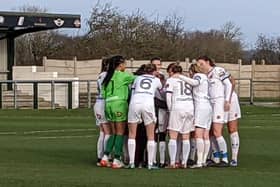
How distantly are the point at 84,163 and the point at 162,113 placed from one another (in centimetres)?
183

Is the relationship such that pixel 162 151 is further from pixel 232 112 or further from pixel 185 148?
pixel 232 112

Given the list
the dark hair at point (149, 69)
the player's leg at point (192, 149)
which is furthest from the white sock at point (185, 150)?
the dark hair at point (149, 69)

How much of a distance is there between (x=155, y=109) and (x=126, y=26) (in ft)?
153

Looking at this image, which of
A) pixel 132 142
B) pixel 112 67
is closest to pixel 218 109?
pixel 132 142

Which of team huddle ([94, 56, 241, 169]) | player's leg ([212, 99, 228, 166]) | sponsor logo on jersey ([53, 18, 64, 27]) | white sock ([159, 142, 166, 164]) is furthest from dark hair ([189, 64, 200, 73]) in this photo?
sponsor logo on jersey ([53, 18, 64, 27])

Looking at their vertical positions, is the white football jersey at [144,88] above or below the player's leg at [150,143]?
above

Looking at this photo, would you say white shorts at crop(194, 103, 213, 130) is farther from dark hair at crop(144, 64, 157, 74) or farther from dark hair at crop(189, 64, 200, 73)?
dark hair at crop(144, 64, 157, 74)

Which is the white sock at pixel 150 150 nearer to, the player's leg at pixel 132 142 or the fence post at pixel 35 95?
the player's leg at pixel 132 142

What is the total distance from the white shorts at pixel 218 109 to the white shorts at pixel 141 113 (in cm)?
116

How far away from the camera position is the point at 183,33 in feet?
214

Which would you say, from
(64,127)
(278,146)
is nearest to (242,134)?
(278,146)

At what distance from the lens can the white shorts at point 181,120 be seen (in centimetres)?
1364

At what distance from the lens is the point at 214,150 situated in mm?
14516

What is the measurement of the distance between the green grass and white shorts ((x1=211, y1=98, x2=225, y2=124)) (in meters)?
0.96
